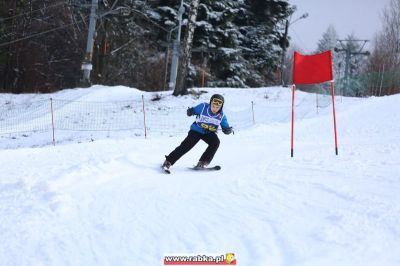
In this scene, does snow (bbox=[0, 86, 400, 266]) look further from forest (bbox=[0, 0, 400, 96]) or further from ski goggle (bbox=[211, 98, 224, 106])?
forest (bbox=[0, 0, 400, 96])

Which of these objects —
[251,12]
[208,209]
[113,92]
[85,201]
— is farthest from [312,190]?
[251,12]

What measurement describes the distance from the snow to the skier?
0.32m

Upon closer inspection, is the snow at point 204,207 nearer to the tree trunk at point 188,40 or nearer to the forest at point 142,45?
the tree trunk at point 188,40

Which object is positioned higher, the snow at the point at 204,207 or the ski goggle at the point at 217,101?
the ski goggle at the point at 217,101

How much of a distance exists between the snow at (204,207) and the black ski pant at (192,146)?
0.27 metres

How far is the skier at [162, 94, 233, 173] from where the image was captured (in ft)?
24.2

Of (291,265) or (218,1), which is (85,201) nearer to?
(291,265)

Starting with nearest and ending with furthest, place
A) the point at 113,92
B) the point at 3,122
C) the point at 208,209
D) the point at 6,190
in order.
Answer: the point at 208,209 → the point at 6,190 → the point at 3,122 → the point at 113,92

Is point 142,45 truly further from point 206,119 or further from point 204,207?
point 204,207

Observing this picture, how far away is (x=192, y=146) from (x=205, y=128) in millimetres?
385

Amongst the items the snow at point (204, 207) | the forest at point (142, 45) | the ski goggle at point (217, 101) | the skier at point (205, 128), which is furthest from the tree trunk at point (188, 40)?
the ski goggle at point (217, 101)

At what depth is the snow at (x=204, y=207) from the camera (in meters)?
3.80

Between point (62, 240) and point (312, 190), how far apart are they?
2914mm

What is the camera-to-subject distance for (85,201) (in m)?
5.39
